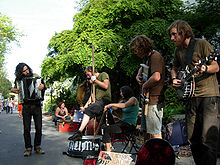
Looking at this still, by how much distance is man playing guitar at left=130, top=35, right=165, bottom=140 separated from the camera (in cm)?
374

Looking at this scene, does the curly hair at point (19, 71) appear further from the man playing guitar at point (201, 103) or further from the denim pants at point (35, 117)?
the man playing guitar at point (201, 103)

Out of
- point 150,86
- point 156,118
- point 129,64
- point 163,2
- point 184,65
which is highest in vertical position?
point 163,2

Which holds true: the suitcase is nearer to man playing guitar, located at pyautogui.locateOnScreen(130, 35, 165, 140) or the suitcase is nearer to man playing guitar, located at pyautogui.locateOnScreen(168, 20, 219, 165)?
man playing guitar, located at pyautogui.locateOnScreen(130, 35, 165, 140)

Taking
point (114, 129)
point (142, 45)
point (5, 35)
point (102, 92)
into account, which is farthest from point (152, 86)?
point (5, 35)

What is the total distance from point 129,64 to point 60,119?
536cm

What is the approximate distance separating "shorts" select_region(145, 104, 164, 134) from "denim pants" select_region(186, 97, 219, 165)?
52cm

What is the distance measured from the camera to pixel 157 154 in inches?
129

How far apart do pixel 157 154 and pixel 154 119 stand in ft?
1.96

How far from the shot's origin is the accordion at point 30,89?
6.39 metres

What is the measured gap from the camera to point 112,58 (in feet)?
50.5

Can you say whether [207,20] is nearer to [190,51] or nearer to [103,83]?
[103,83]

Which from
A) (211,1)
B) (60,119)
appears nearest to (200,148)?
(60,119)

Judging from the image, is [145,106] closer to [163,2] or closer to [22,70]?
[22,70]

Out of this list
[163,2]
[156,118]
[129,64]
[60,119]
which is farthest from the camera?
[163,2]
